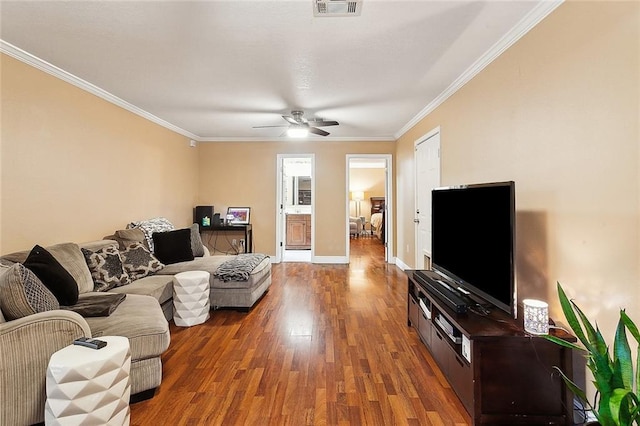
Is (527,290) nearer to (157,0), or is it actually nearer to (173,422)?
(173,422)

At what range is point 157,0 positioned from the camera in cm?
177

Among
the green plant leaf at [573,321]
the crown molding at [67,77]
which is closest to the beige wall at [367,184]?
the crown molding at [67,77]

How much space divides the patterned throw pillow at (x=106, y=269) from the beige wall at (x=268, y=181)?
3077 mm

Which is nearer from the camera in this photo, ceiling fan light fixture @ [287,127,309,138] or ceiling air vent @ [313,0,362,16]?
ceiling air vent @ [313,0,362,16]

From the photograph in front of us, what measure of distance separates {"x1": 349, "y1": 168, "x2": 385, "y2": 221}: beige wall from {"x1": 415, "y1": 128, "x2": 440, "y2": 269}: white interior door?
6.12 metres

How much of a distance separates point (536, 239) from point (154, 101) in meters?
4.19

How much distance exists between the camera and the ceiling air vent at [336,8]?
67.6 inches

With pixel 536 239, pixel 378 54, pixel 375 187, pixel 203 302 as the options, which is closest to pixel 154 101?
pixel 203 302

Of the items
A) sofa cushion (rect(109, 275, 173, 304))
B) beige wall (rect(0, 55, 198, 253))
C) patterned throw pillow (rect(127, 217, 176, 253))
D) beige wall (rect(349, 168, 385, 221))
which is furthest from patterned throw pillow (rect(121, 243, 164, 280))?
beige wall (rect(349, 168, 385, 221))

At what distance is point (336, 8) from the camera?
179cm

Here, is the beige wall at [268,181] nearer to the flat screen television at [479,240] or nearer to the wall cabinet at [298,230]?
the wall cabinet at [298,230]

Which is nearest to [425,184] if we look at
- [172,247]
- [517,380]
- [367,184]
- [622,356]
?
[517,380]

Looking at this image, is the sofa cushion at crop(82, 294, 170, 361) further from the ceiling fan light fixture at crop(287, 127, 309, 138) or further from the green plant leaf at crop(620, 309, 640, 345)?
the ceiling fan light fixture at crop(287, 127, 309, 138)

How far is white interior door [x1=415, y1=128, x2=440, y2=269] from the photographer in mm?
3707
